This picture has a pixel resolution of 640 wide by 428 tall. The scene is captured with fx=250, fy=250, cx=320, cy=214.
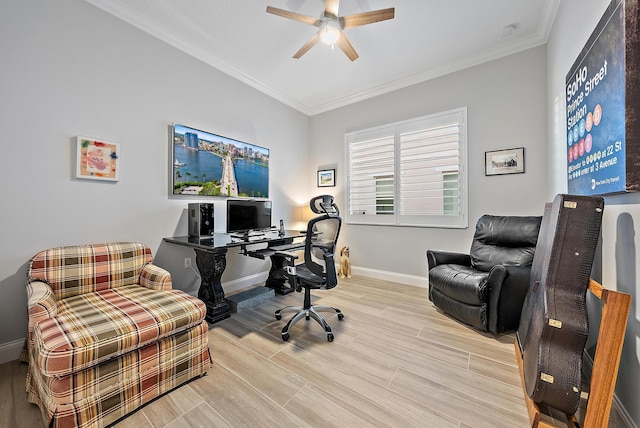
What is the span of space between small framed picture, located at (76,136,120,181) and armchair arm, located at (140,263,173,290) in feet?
3.11

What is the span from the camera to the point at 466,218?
3.17m

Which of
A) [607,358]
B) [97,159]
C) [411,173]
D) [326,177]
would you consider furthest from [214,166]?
[607,358]

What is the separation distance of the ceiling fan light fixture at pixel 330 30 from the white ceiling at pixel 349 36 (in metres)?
0.29

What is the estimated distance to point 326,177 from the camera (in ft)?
14.5

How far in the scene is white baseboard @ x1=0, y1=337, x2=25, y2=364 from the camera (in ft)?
5.91

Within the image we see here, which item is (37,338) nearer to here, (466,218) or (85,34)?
(85,34)

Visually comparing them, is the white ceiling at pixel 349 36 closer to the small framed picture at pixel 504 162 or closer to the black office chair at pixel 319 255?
the small framed picture at pixel 504 162

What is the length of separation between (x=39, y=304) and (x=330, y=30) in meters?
2.83

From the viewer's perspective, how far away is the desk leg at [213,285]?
8.17 ft

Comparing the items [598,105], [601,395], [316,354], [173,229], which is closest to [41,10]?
[173,229]

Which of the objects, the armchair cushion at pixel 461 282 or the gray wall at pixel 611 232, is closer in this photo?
the gray wall at pixel 611 232

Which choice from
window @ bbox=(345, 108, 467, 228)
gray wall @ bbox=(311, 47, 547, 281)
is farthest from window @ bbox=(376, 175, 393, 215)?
gray wall @ bbox=(311, 47, 547, 281)

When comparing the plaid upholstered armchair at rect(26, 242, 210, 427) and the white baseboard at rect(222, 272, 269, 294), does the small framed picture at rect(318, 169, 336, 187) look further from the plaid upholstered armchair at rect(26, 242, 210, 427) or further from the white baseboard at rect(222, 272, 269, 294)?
the plaid upholstered armchair at rect(26, 242, 210, 427)

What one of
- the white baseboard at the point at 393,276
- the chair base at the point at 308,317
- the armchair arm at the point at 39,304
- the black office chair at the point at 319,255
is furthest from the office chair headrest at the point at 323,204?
the white baseboard at the point at 393,276
